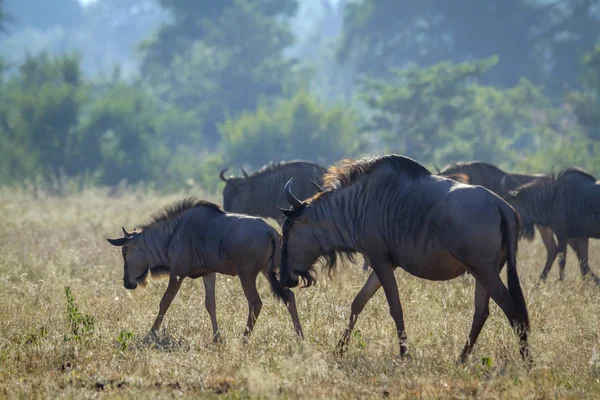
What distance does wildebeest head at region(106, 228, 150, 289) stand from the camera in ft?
25.0

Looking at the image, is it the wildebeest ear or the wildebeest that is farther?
the wildebeest

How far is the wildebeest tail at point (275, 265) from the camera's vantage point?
22.6ft

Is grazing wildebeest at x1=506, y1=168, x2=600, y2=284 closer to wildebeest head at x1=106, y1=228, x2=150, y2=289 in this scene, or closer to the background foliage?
wildebeest head at x1=106, y1=228, x2=150, y2=289

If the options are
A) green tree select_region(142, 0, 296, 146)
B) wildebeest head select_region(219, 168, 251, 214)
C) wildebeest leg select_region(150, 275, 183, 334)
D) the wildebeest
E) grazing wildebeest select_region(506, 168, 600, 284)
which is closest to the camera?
wildebeest leg select_region(150, 275, 183, 334)

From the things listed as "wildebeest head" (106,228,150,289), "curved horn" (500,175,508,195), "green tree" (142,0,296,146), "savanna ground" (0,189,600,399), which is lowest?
"savanna ground" (0,189,600,399)

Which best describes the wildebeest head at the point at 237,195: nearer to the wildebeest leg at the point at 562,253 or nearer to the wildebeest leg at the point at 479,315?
the wildebeest leg at the point at 562,253

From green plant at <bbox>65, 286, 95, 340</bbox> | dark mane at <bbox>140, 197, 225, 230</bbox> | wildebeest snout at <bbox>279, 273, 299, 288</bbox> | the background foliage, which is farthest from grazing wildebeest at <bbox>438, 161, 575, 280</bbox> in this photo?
the background foliage

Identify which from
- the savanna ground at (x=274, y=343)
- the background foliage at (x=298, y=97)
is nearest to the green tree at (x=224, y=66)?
the background foliage at (x=298, y=97)

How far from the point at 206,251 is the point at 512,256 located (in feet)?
7.98

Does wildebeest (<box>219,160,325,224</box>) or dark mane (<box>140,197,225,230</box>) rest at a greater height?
wildebeest (<box>219,160,325,224</box>)

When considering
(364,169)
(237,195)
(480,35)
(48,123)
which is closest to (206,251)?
(364,169)

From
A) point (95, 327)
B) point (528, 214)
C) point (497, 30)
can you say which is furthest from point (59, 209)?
point (497, 30)

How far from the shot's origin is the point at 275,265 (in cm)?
703

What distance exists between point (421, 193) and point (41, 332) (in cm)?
293
